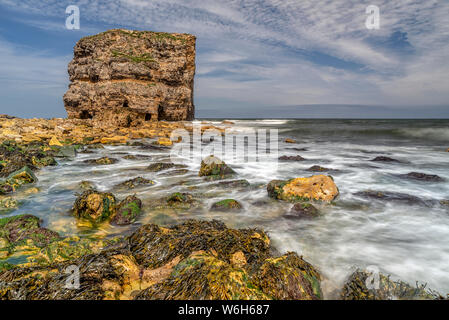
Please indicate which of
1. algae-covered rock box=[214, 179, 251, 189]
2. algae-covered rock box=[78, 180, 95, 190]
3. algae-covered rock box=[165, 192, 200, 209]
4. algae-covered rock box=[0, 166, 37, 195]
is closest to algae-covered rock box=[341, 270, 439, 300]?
algae-covered rock box=[165, 192, 200, 209]

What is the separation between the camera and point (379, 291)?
2.27 meters

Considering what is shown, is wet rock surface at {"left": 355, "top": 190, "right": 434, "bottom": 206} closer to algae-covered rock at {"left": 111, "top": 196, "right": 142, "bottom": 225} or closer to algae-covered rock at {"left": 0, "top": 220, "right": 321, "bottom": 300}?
algae-covered rock at {"left": 0, "top": 220, "right": 321, "bottom": 300}

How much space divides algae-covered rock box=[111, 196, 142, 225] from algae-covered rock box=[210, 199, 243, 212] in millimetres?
1386

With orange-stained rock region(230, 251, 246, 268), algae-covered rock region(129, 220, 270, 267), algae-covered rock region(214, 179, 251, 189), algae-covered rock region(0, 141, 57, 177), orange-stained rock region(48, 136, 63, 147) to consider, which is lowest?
orange-stained rock region(230, 251, 246, 268)

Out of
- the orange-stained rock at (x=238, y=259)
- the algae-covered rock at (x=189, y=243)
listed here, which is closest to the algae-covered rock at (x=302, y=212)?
the algae-covered rock at (x=189, y=243)

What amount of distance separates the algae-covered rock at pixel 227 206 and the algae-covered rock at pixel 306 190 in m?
0.95

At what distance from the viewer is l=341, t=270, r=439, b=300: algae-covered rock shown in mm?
2215

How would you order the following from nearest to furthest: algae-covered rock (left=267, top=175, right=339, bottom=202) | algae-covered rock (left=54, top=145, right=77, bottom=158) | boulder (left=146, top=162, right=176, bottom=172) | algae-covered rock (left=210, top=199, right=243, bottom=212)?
1. algae-covered rock (left=210, top=199, right=243, bottom=212)
2. algae-covered rock (left=267, top=175, right=339, bottom=202)
3. boulder (left=146, top=162, right=176, bottom=172)
4. algae-covered rock (left=54, top=145, right=77, bottom=158)

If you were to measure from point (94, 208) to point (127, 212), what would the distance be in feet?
1.66

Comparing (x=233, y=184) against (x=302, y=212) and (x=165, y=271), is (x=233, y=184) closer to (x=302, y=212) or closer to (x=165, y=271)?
(x=302, y=212)

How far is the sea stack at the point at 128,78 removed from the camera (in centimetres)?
2395

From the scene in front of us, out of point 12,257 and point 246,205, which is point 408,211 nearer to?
point 246,205

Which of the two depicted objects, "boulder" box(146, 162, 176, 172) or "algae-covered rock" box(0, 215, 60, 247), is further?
"boulder" box(146, 162, 176, 172)

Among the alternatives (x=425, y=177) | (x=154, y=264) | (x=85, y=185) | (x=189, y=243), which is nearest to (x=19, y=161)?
(x=85, y=185)
